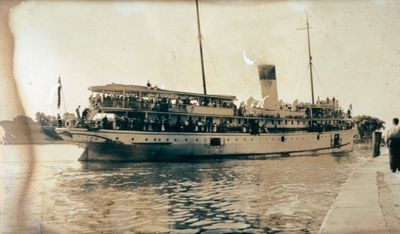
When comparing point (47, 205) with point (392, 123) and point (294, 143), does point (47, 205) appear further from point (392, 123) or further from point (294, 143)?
point (294, 143)

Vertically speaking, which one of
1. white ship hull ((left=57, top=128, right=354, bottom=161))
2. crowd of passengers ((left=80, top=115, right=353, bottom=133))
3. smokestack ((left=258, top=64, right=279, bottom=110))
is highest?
smokestack ((left=258, top=64, right=279, bottom=110))

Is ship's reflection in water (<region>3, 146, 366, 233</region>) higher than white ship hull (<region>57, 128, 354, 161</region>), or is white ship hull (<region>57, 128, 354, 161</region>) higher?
white ship hull (<region>57, 128, 354, 161</region>)

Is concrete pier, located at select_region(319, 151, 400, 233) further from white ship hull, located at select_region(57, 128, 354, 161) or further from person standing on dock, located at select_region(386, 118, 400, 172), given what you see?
white ship hull, located at select_region(57, 128, 354, 161)

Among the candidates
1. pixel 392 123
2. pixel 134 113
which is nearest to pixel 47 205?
pixel 392 123

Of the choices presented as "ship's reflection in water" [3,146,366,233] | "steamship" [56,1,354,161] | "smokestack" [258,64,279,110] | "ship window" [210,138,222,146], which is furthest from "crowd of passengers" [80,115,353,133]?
"smokestack" [258,64,279,110]

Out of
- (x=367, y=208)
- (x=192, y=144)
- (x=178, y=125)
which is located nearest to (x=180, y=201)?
(x=367, y=208)

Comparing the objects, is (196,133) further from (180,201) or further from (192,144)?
(180,201)
